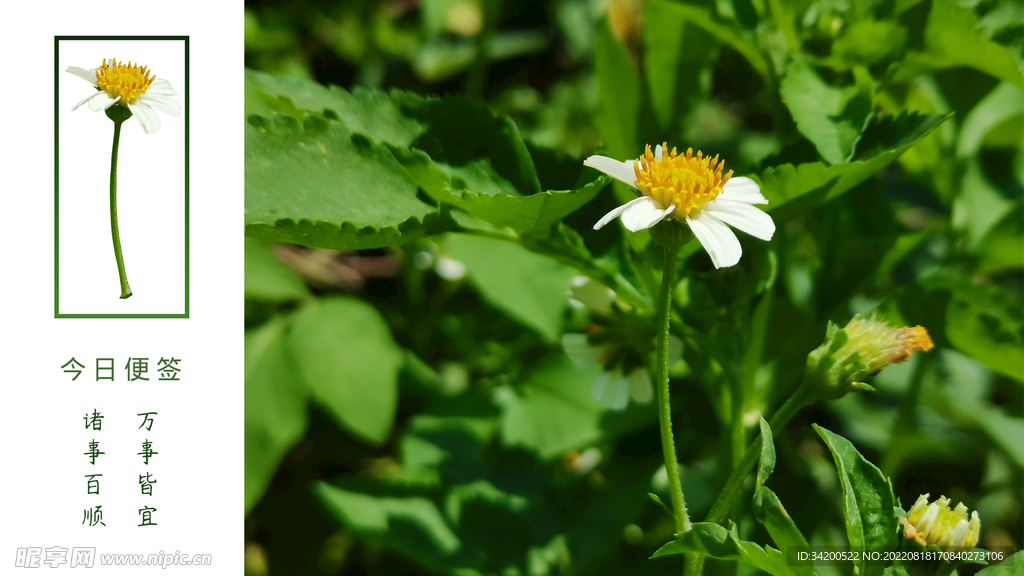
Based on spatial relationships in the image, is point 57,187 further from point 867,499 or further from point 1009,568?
point 1009,568

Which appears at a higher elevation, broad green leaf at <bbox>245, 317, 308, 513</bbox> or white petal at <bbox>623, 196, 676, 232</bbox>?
white petal at <bbox>623, 196, 676, 232</bbox>

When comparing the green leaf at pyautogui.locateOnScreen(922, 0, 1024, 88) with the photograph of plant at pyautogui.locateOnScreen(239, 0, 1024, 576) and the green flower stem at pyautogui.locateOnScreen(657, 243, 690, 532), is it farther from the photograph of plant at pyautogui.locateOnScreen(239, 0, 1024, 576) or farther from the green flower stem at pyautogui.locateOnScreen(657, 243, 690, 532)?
the green flower stem at pyautogui.locateOnScreen(657, 243, 690, 532)

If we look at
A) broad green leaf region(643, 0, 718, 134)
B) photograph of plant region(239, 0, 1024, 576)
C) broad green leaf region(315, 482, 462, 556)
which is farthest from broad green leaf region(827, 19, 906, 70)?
broad green leaf region(315, 482, 462, 556)

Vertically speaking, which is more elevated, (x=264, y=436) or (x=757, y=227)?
(x=757, y=227)

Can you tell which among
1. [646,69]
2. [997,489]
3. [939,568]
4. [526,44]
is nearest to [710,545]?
[939,568]

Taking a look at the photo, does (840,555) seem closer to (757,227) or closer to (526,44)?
(757,227)

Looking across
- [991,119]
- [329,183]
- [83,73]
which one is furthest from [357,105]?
[991,119]

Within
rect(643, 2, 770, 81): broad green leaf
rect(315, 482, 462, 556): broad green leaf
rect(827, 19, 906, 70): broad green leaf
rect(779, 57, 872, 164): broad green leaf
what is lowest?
rect(315, 482, 462, 556): broad green leaf

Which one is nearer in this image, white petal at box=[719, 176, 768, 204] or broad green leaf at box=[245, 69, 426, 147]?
white petal at box=[719, 176, 768, 204]
